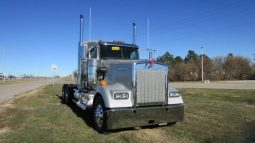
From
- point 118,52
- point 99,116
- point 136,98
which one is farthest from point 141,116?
point 118,52

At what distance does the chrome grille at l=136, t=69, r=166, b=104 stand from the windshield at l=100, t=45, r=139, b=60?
2665 millimetres

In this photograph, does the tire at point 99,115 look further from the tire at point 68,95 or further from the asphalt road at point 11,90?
the asphalt road at point 11,90


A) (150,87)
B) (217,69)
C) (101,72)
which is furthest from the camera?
(217,69)

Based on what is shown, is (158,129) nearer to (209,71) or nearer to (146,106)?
(146,106)

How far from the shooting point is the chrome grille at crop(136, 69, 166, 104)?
8305 mm

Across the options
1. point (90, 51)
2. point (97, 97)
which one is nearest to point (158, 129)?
point (97, 97)

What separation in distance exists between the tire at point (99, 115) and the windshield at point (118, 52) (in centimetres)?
228

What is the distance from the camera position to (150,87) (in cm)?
841

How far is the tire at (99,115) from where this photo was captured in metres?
8.21

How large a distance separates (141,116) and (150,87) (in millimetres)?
811

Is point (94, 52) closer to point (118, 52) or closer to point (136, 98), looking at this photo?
point (118, 52)

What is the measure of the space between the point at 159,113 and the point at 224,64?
98.7m

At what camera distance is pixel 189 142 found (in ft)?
24.1

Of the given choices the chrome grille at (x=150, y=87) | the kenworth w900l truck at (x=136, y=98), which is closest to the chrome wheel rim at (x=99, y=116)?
the kenworth w900l truck at (x=136, y=98)
